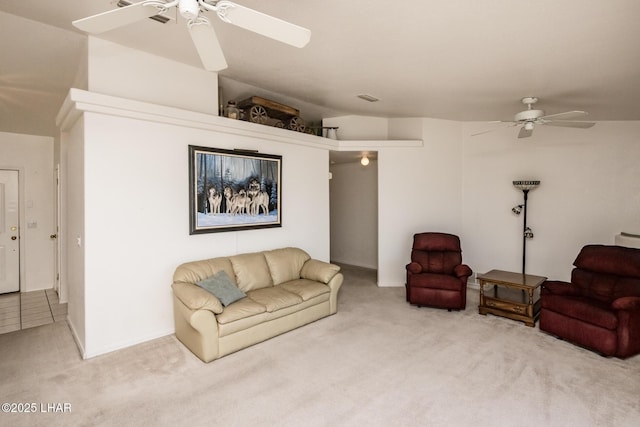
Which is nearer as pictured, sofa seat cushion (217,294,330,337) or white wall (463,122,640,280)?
sofa seat cushion (217,294,330,337)

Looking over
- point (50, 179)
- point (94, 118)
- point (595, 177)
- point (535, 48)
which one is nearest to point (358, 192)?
point (595, 177)

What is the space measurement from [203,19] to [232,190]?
250 cm

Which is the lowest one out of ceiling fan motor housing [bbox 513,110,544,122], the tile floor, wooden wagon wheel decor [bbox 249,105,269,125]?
the tile floor

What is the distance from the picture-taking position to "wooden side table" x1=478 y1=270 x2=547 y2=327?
394cm

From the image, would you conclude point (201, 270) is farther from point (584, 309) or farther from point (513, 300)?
point (584, 309)

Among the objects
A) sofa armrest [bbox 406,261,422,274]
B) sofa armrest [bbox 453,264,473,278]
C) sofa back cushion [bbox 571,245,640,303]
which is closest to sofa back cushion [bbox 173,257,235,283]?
sofa armrest [bbox 406,261,422,274]

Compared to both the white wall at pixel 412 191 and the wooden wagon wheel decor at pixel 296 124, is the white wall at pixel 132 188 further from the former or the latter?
the white wall at pixel 412 191

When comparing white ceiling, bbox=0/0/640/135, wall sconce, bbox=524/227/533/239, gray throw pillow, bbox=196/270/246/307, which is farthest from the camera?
wall sconce, bbox=524/227/533/239

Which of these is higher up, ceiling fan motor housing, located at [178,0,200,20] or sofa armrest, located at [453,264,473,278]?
ceiling fan motor housing, located at [178,0,200,20]

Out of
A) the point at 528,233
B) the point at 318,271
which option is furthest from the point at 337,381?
the point at 528,233

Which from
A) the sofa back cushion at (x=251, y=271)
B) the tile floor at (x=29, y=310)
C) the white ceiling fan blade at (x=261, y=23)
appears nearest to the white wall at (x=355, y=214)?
the sofa back cushion at (x=251, y=271)

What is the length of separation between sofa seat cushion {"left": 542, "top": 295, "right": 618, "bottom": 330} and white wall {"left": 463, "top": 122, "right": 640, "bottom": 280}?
1708 mm

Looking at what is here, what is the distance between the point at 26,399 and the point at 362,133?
17.4 ft

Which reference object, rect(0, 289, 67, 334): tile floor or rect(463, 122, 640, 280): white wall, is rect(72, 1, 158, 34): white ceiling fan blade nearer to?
rect(0, 289, 67, 334): tile floor
